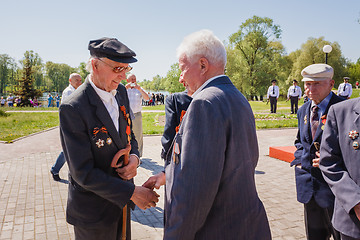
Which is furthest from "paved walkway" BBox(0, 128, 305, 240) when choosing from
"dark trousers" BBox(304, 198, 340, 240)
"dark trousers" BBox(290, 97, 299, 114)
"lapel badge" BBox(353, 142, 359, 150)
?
"dark trousers" BBox(290, 97, 299, 114)

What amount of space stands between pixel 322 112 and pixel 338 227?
50.4 inches

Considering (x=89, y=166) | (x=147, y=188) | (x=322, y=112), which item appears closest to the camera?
(x=89, y=166)

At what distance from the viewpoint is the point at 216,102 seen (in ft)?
4.79

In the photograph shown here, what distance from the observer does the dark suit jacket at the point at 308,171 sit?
108 inches

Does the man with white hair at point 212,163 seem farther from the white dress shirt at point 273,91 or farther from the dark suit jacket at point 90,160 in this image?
the white dress shirt at point 273,91

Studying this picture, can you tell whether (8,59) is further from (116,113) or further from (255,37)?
(116,113)

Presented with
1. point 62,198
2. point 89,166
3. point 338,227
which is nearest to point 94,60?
point 89,166

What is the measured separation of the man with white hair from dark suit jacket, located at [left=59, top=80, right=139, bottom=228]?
0.56 m

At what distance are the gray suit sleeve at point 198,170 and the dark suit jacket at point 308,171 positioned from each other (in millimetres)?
1813

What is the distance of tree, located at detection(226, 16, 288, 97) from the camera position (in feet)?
139

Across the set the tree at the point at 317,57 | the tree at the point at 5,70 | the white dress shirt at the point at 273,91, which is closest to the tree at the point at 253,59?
the tree at the point at 317,57

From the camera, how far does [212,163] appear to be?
141 centimetres

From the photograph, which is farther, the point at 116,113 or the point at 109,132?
the point at 116,113

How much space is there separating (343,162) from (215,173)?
4.21 ft
